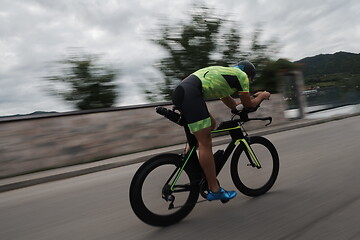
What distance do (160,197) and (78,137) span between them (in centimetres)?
527

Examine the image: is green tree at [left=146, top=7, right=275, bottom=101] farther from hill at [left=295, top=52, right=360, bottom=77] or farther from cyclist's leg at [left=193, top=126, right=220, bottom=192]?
cyclist's leg at [left=193, top=126, right=220, bottom=192]

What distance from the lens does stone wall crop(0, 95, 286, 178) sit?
22.1 ft

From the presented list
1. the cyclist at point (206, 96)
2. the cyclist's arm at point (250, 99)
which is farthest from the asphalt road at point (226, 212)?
the cyclist's arm at point (250, 99)

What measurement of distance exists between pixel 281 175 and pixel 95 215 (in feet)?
8.86

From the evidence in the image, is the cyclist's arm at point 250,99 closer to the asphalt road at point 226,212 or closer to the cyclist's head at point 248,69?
→ the cyclist's head at point 248,69

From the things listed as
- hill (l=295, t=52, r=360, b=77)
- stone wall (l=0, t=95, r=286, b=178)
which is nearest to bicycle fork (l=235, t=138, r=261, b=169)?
stone wall (l=0, t=95, r=286, b=178)

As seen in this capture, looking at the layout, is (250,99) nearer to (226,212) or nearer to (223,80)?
(223,80)

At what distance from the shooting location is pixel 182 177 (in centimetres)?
304

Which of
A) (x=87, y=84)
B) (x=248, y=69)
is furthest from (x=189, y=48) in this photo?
(x=248, y=69)

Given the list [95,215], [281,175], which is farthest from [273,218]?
[95,215]

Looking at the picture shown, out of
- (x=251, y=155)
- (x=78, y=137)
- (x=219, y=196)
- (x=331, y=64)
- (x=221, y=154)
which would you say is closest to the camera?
(x=219, y=196)

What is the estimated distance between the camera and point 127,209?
366 cm

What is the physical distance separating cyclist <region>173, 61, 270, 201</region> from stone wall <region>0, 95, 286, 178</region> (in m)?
5.22

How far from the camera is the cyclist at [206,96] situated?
9.80ft
